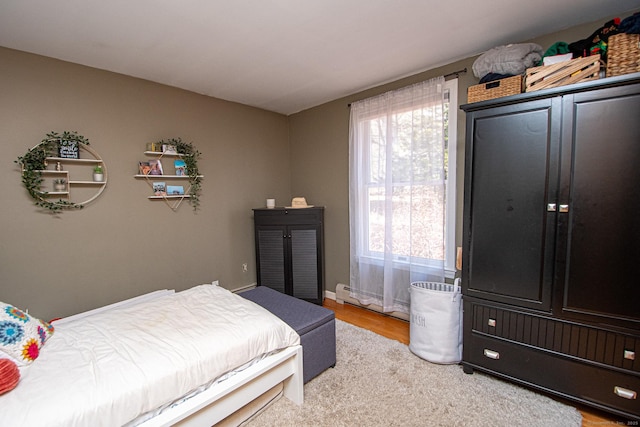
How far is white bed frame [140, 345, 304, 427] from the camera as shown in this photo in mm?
1263

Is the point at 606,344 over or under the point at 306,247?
under

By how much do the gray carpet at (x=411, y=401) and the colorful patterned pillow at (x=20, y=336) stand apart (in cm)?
119

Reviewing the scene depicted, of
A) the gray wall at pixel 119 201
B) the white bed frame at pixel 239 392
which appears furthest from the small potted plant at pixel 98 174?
the white bed frame at pixel 239 392

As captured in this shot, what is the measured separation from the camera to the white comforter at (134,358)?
105 centimetres

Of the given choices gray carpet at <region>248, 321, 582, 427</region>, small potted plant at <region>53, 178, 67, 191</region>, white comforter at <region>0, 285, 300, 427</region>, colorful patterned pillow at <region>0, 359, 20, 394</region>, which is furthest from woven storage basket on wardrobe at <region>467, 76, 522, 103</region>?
small potted plant at <region>53, 178, 67, 191</region>

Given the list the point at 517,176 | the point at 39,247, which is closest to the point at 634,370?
the point at 517,176

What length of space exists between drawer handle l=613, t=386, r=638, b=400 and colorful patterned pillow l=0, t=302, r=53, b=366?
3.08 m

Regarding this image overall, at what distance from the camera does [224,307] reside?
189cm

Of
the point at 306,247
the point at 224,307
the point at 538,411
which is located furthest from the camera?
the point at 306,247

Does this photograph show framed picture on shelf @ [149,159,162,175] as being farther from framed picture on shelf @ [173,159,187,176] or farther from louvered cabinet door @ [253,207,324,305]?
louvered cabinet door @ [253,207,324,305]

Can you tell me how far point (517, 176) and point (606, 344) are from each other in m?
1.08

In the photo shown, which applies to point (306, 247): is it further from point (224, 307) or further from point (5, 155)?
point (5, 155)

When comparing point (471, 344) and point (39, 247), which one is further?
point (39, 247)

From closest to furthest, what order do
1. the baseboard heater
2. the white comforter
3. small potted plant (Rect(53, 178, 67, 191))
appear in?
the white comforter → small potted plant (Rect(53, 178, 67, 191)) → the baseboard heater
